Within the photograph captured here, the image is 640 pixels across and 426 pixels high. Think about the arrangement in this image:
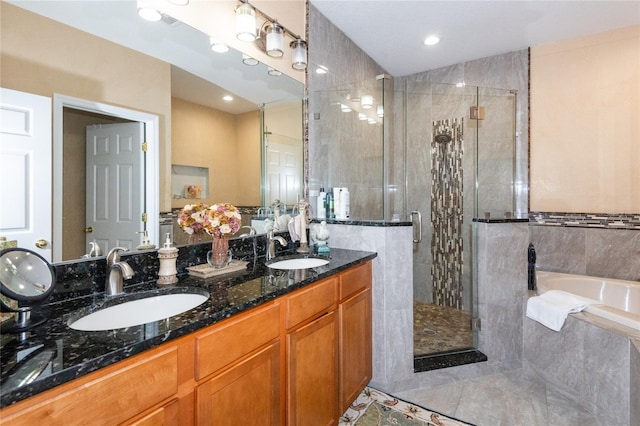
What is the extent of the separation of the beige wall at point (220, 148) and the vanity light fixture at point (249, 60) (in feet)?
0.94

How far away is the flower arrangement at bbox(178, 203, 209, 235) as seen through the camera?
5.05 ft

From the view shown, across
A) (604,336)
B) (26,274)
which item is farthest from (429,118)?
(26,274)

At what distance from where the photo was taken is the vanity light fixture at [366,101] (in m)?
2.65

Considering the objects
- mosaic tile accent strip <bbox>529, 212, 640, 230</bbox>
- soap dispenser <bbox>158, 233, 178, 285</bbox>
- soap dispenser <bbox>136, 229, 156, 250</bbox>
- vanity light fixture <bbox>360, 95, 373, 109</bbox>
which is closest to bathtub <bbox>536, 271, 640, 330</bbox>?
mosaic tile accent strip <bbox>529, 212, 640, 230</bbox>

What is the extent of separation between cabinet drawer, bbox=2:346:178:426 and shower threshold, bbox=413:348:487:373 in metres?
1.80

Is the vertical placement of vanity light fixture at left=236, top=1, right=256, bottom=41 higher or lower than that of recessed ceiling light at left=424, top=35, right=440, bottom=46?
lower

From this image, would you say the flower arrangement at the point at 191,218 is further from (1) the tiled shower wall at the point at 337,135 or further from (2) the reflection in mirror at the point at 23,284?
(1) the tiled shower wall at the point at 337,135

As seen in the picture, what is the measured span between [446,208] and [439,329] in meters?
1.27

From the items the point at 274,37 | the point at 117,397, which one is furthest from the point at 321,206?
the point at 117,397

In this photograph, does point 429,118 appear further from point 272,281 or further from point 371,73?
point 272,281

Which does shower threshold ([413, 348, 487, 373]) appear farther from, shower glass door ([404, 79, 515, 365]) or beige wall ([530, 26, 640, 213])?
beige wall ([530, 26, 640, 213])

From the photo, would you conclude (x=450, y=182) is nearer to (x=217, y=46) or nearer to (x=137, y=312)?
(x=217, y=46)

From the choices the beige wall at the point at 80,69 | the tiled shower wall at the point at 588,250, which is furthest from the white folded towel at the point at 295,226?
the tiled shower wall at the point at 588,250

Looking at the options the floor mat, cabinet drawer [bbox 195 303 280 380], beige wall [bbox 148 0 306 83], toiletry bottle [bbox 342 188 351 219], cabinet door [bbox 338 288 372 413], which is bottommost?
the floor mat
